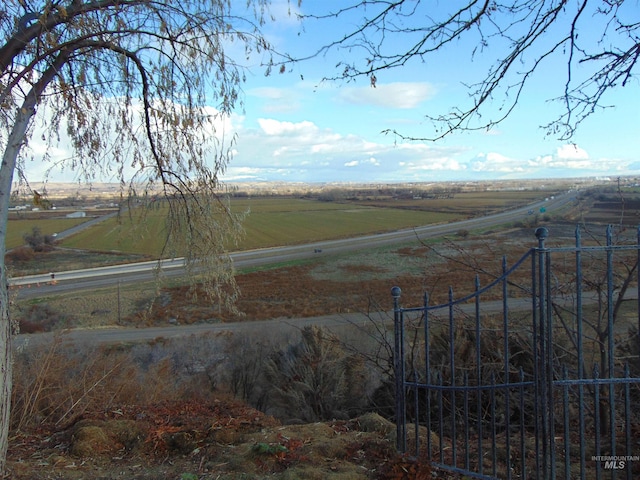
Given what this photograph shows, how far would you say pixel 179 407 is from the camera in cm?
631

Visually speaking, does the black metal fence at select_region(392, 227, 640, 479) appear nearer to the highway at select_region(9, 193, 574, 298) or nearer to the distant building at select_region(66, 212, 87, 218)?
the highway at select_region(9, 193, 574, 298)

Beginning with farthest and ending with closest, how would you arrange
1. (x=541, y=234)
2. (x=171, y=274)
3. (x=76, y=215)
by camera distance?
(x=76, y=215)
(x=171, y=274)
(x=541, y=234)

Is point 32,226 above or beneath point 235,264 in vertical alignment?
above

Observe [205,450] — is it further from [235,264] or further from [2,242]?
[235,264]

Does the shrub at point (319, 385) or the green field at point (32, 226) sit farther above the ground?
the green field at point (32, 226)

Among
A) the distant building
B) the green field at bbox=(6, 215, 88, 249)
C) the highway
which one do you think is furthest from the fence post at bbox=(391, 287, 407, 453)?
the distant building

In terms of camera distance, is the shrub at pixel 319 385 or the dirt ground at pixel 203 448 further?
the shrub at pixel 319 385

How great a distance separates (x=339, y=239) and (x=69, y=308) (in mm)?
33894

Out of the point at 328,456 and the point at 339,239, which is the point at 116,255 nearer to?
the point at 339,239

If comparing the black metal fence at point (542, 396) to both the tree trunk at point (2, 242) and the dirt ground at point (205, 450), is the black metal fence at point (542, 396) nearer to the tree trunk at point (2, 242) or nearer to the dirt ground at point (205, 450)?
the dirt ground at point (205, 450)

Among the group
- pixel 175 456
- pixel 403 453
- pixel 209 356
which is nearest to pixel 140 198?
pixel 175 456

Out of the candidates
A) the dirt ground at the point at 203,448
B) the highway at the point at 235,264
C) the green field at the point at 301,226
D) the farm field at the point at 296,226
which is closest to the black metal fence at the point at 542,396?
the dirt ground at the point at 203,448

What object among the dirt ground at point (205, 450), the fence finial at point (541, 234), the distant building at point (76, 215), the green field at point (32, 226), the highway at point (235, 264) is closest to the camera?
the fence finial at point (541, 234)

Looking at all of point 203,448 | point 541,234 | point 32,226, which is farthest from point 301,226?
point 541,234
